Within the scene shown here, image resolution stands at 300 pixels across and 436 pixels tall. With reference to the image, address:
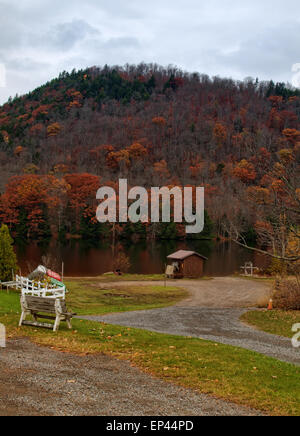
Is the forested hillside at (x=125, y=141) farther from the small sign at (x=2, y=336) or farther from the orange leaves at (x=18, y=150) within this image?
the small sign at (x=2, y=336)

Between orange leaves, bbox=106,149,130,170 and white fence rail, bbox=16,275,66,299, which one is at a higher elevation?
orange leaves, bbox=106,149,130,170

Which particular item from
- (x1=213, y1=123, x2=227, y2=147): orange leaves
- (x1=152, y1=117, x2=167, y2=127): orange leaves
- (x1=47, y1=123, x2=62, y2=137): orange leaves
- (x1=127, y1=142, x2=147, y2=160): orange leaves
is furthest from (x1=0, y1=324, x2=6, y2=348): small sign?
(x1=152, y1=117, x2=167, y2=127): orange leaves

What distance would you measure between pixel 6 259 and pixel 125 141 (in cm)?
12432

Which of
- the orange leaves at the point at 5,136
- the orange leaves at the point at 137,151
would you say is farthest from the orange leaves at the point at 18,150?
the orange leaves at the point at 137,151

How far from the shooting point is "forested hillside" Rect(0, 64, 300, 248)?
234 feet

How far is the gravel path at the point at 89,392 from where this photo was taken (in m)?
4.88

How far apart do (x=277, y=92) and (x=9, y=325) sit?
188 metres

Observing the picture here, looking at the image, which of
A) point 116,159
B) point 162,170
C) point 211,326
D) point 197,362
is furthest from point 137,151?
point 197,362

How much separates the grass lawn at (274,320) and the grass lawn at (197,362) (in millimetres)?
4140

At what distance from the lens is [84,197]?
3066 inches

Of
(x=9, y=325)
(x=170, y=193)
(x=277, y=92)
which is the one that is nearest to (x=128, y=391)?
(x=9, y=325)

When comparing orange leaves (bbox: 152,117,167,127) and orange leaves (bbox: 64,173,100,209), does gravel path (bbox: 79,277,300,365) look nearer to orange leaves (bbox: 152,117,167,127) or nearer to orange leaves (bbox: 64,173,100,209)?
orange leaves (bbox: 64,173,100,209)

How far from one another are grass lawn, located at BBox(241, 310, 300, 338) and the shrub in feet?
1.82
